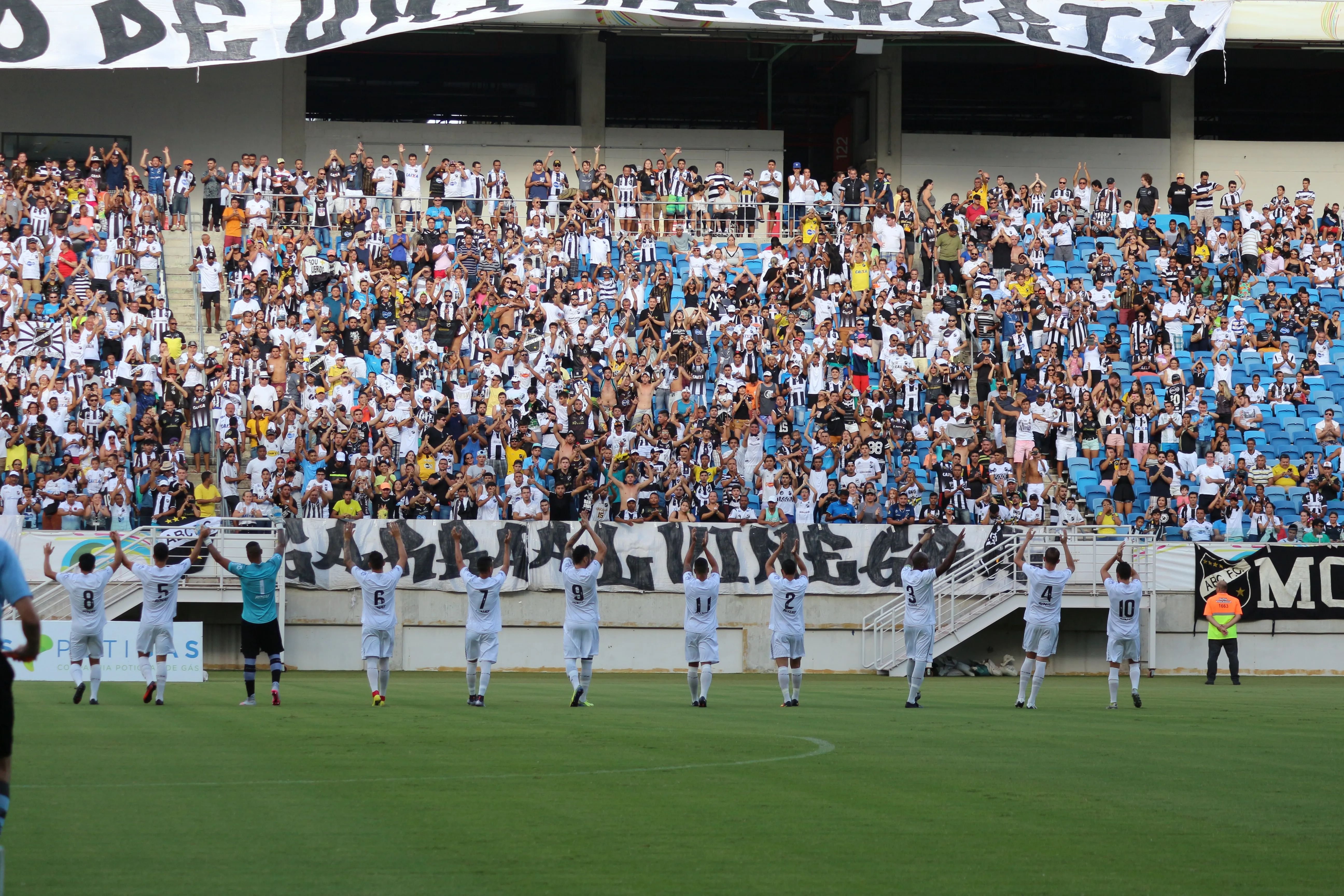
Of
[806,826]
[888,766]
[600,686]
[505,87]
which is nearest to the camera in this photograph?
[806,826]

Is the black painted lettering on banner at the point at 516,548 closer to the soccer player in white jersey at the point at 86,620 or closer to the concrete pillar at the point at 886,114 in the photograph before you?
the soccer player in white jersey at the point at 86,620

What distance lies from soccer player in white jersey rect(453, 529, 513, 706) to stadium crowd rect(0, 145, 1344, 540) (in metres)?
9.10

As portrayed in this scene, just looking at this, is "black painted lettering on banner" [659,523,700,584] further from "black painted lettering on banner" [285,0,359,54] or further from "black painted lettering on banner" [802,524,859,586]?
"black painted lettering on banner" [285,0,359,54]

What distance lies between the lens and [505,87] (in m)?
45.3

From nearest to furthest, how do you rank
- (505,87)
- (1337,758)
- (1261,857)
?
(1261,857) → (1337,758) → (505,87)

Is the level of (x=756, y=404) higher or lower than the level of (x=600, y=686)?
higher

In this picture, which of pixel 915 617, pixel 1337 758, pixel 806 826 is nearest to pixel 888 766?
pixel 806 826

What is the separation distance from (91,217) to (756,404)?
14190mm

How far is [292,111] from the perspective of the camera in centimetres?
4106

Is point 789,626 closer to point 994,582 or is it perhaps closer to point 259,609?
point 259,609

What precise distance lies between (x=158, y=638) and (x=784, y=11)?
77.8 feet

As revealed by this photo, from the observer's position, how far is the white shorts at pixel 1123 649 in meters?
21.0

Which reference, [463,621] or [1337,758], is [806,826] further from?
[463,621]

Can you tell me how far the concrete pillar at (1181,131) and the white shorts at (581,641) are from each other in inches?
1153
